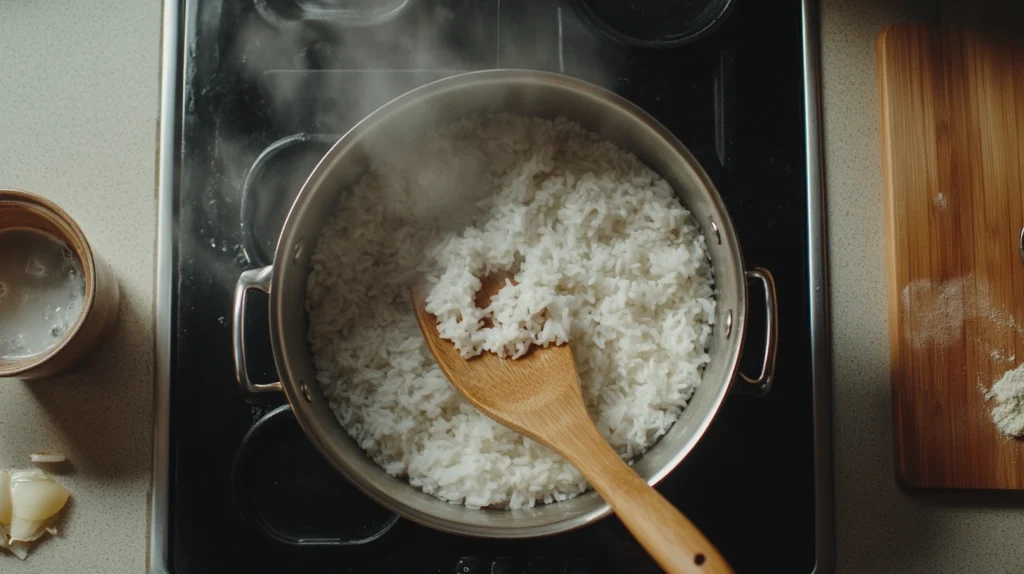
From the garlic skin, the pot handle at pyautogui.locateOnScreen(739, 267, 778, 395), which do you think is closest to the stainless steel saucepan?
the pot handle at pyautogui.locateOnScreen(739, 267, 778, 395)

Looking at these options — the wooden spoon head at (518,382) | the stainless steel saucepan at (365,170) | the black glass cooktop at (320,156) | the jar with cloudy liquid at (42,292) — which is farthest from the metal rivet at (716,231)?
the jar with cloudy liquid at (42,292)

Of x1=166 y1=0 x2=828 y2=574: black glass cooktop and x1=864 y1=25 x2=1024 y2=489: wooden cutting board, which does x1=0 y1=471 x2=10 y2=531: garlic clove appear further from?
x1=864 y1=25 x2=1024 y2=489: wooden cutting board

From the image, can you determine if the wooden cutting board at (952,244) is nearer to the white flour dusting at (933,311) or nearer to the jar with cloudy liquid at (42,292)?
the white flour dusting at (933,311)

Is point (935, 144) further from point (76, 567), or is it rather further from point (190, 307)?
point (76, 567)

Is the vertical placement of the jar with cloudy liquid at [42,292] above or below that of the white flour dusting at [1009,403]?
above

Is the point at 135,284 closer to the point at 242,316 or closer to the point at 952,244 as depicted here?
the point at 242,316

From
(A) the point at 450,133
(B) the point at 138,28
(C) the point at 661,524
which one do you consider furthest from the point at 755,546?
(B) the point at 138,28

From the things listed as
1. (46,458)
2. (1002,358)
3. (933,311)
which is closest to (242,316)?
(46,458)
